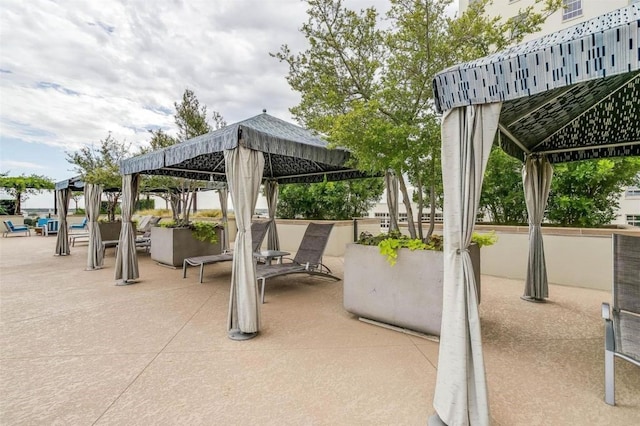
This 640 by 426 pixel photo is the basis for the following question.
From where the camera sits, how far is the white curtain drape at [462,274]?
5.78ft

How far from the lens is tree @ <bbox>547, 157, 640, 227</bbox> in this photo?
555 centimetres

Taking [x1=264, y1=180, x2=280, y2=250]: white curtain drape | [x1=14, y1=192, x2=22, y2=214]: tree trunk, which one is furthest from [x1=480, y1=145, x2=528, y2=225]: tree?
[x1=14, y1=192, x2=22, y2=214]: tree trunk

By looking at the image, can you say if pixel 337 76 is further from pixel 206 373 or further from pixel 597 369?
pixel 597 369

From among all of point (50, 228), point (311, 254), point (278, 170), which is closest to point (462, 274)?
point (311, 254)

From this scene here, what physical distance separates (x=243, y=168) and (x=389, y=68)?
2.25m

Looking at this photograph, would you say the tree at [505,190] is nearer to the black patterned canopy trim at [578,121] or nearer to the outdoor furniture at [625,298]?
the black patterned canopy trim at [578,121]

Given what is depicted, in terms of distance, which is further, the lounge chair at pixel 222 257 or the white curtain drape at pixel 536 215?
the lounge chair at pixel 222 257

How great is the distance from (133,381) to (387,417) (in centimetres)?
193

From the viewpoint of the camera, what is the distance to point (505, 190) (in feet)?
21.8

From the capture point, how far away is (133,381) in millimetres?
2344

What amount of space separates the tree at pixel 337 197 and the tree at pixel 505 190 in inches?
133

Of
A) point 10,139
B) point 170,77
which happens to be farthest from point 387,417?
point 10,139

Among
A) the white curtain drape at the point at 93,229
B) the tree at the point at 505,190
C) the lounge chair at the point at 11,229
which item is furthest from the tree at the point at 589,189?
the lounge chair at the point at 11,229

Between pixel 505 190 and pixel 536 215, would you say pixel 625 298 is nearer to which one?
pixel 536 215
